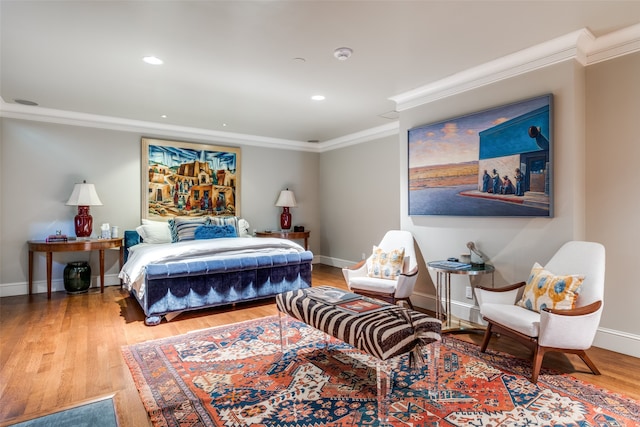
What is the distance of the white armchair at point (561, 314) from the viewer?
2.28 m

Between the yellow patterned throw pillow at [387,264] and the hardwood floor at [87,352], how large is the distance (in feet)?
3.23

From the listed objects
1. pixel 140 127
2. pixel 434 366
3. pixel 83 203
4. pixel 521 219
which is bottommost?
pixel 434 366

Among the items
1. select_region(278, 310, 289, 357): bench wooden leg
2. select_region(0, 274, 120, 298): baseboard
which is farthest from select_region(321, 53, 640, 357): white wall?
select_region(0, 274, 120, 298): baseboard

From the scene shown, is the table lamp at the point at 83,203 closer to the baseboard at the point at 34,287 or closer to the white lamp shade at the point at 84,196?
the white lamp shade at the point at 84,196

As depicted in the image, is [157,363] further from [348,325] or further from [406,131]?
[406,131]

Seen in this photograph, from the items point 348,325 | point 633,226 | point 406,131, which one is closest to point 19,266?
point 348,325

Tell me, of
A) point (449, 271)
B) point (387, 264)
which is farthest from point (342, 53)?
point (387, 264)

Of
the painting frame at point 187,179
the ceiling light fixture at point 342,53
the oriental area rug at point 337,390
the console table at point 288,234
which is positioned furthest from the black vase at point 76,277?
the ceiling light fixture at point 342,53

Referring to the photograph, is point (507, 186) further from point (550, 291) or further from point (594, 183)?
point (550, 291)

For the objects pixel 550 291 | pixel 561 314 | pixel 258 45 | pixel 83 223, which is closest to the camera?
pixel 561 314

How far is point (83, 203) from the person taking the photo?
15.4ft

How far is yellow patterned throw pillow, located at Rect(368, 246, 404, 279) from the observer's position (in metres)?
3.93

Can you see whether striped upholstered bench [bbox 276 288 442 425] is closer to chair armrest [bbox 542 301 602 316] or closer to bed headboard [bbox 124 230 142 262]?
chair armrest [bbox 542 301 602 316]

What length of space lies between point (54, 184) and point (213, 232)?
2.29 meters
